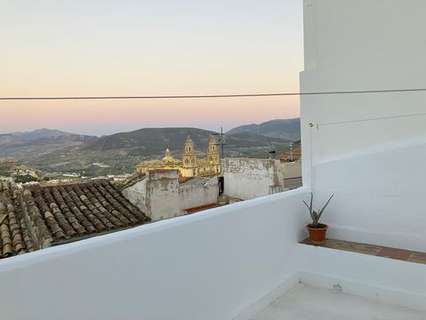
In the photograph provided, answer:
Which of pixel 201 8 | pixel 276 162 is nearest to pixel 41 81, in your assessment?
pixel 201 8

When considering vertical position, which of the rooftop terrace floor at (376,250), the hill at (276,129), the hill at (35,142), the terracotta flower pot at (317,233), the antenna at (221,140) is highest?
the hill at (276,129)

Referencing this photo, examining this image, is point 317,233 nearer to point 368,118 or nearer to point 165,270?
point 368,118

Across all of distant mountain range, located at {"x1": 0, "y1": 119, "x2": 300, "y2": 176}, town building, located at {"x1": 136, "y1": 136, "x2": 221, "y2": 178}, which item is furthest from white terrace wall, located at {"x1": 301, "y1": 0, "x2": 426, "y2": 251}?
town building, located at {"x1": 136, "y1": 136, "x2": 221, "y2": 178}

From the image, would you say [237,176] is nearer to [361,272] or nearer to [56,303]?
[361,272]

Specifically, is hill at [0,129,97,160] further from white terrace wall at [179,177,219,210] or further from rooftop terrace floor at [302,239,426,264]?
white terrace wall at [179,177,219,210]

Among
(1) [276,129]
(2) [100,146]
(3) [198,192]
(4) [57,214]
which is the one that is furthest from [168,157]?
(3) [198,192]

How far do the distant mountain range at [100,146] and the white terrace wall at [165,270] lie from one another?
3.38 ft

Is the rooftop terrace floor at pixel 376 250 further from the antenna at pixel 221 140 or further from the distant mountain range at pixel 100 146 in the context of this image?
the antenna at pixel 221 140

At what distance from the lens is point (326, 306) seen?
3.25 meters

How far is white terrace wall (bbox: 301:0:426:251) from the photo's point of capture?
3.61 metres

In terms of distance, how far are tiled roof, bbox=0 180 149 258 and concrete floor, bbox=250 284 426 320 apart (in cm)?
223

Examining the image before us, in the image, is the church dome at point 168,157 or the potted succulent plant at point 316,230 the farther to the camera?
the church dome at point 168,157

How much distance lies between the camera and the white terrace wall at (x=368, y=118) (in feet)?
11.8

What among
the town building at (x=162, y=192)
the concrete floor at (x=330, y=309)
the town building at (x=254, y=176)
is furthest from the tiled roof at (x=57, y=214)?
the town building at (x=254, y=176)
